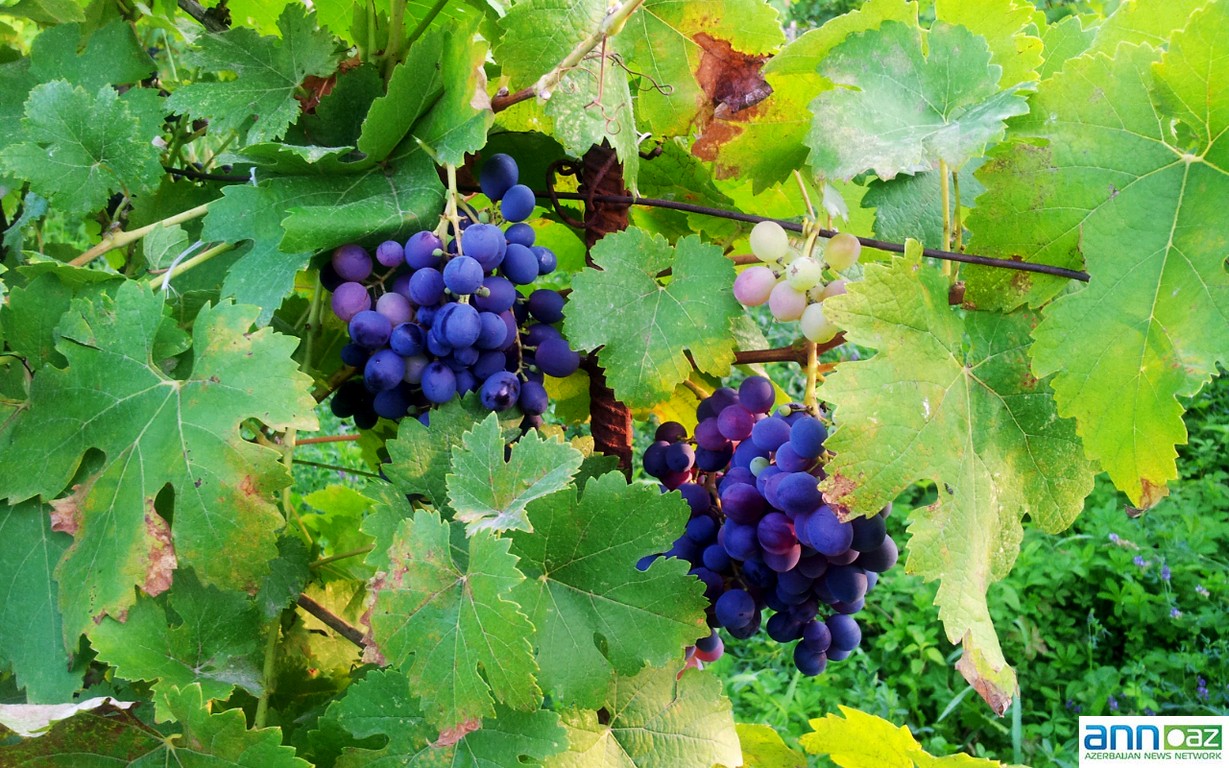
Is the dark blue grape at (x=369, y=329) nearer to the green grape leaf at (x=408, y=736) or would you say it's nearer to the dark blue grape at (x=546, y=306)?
the dark blue grape at (x=546, y=306)

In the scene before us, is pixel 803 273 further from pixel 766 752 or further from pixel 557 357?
pixel 766 752

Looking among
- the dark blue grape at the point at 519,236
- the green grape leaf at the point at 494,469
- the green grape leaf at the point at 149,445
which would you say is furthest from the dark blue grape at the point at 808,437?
the green grape leaf at the point at 149,445

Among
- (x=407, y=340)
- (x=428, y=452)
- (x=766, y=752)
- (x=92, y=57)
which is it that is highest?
(x=92, y=57)

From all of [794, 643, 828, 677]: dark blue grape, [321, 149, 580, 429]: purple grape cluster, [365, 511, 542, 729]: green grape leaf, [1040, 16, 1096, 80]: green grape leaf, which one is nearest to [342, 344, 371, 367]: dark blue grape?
[321, 149, 580, 429]: purple grape cluster

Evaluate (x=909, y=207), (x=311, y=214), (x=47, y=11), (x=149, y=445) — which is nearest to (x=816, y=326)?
(x=909, y=207)

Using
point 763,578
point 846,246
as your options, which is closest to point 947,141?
point 846,246

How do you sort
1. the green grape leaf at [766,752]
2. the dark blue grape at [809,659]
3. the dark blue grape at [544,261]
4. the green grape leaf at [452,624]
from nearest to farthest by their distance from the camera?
the green grape leaf at [452,624]
the dark blue grape at [544,261]
the dark blue grape at [809,659]
the green grape leaf at [766,752]

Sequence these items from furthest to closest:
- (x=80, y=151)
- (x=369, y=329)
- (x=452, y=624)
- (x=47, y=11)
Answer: (x=47, y=11), (x=80, y=151), (x=369, y=329), (x=452, y=624)
